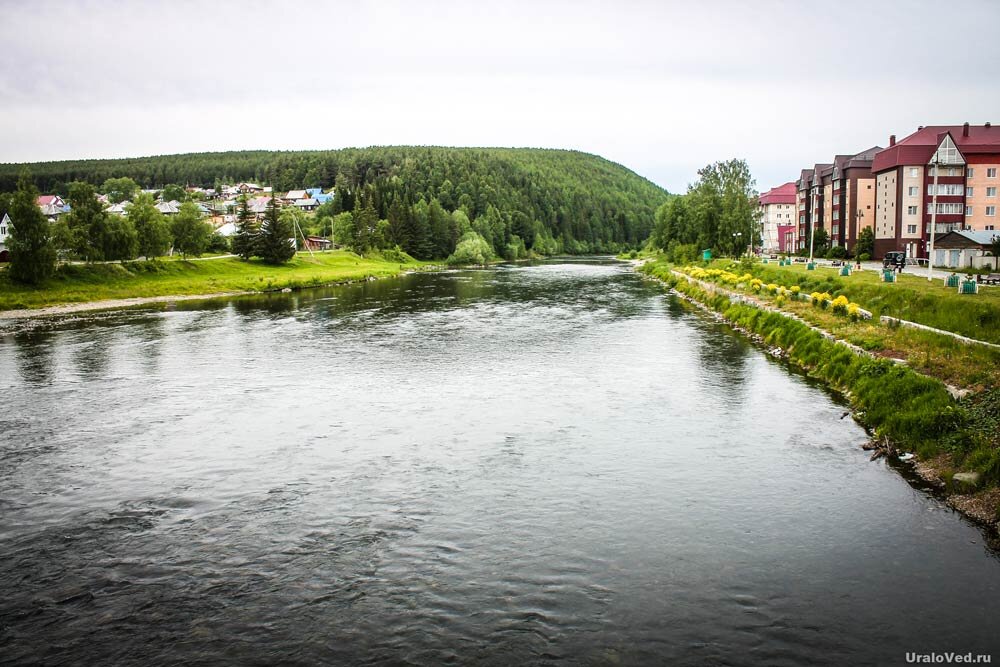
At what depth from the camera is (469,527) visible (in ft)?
38.4

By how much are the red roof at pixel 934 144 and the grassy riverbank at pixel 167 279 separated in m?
55.1

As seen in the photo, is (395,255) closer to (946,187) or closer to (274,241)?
(274,241)

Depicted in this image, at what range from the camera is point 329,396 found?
70.8ft

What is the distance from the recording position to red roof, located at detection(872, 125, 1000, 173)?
67.2m

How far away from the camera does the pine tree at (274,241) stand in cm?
7925

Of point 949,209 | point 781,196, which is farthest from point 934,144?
point 781,196

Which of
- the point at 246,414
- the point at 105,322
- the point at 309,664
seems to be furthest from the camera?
the point at 105,322

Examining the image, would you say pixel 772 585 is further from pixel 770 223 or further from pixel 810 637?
pixel 770 223

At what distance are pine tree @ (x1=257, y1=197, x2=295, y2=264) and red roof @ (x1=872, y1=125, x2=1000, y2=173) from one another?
62768mm

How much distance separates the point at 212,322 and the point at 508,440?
2937 centimetres

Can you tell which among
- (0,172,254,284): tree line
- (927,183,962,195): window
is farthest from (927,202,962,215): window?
(0,172,254,284): tree line

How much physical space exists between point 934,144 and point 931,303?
2132 inches

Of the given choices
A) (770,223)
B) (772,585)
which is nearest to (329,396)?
(772,585)

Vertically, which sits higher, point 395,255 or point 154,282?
point 395,255
